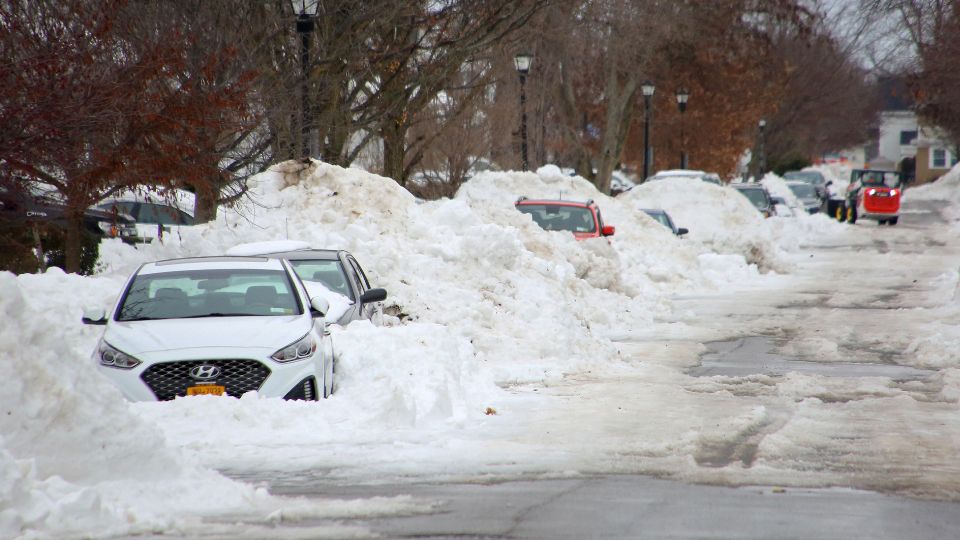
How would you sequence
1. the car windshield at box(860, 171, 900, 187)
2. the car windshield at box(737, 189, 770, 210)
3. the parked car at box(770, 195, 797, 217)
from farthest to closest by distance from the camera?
the car windshield at box(860, 171, 900, 187)
the parked car at box(770, 195, 797, 217)
the car windshield at box(737, 189, 770, 210)

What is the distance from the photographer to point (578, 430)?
10.6 m

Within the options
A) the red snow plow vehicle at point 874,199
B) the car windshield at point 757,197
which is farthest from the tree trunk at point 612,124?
the red snow plow vehicle at point 874,199

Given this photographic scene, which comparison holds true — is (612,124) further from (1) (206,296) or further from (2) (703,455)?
(2) (703,455)

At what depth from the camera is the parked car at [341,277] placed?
13875mm

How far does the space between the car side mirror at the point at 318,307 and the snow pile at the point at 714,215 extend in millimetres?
23788

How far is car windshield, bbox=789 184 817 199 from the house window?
2033 inches

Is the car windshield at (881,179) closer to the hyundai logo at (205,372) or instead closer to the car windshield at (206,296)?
the car windshield at (206,296)

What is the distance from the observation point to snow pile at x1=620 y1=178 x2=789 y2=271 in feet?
114

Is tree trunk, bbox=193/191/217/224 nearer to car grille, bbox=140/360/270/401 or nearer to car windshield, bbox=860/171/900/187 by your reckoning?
car grille, bbox=140/360/270/401

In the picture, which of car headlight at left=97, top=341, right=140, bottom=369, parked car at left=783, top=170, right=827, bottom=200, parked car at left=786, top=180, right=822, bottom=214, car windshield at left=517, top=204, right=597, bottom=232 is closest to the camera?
car headlight at left=97, top=341, right=140, bottom=369

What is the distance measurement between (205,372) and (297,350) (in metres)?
0.79

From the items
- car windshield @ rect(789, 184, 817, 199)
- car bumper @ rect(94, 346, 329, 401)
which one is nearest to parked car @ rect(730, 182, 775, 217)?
car windshield @ rect(789, 184, 817, 199)

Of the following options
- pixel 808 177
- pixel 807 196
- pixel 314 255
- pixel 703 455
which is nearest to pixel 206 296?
pixel 314 255

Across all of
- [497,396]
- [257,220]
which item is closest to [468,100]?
[257,220]
